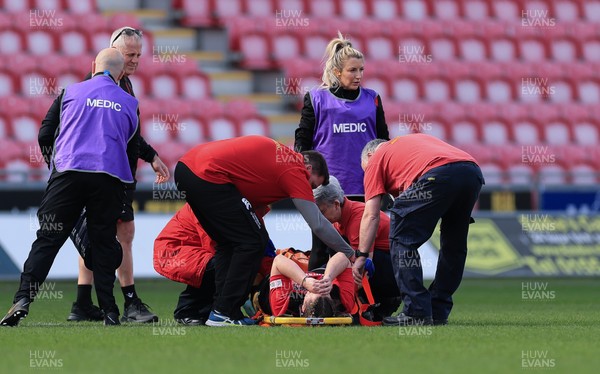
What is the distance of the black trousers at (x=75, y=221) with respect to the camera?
26.6 feet

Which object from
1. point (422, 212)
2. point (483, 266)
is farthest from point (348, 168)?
point (483, 266)

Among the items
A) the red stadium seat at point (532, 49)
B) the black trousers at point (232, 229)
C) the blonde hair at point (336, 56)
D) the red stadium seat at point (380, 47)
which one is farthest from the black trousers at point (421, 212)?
the red stadium seat at point (532, 49)

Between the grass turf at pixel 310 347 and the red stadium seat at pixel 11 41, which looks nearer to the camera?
the grass turf at pixel 310 347

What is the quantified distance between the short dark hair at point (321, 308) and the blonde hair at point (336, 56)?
1.98 meters

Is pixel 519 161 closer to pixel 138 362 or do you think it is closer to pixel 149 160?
pixel 149 160

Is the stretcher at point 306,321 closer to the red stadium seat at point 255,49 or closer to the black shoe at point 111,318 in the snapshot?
the black shoe at point 111,318

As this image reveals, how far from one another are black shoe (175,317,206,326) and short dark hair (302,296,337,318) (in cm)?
82

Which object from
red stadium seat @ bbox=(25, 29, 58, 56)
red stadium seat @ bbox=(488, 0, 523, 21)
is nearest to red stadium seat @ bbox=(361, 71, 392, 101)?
red stadium seat @ bbox=(488, 0, 523, 21)

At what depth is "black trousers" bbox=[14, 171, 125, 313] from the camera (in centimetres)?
811

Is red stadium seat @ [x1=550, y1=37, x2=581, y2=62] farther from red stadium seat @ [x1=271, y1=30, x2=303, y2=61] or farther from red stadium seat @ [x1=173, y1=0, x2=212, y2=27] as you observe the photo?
red stadium seat @ [x1=173, y1=0, x2=212, y2=27]

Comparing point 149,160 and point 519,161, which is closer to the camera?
point 149,160

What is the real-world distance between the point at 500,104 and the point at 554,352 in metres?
13.7

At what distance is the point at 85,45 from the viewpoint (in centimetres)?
1773

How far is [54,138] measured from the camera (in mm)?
8398
